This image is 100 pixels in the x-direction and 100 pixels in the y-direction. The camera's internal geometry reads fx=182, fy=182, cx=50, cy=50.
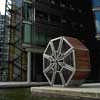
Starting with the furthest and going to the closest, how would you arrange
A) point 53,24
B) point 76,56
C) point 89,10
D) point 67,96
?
point 89,10
point 53,24
point 76,56
point 67,96

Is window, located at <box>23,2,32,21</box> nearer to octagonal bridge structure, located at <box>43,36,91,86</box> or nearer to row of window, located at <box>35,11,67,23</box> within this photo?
row of window, located at <box>35,11,67,23</box>

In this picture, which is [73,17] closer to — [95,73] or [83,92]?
[95,73]

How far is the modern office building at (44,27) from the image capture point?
961 inches

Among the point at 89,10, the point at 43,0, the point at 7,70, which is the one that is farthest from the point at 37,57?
the point at 89,10

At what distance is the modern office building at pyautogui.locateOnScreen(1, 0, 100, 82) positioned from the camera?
80.1ft

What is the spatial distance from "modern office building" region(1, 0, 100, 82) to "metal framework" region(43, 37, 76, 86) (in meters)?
8.87

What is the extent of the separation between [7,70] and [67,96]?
18.6 meters

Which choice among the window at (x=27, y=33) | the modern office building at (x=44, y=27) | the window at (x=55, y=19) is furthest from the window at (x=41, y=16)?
the window at (x=27, y=33)

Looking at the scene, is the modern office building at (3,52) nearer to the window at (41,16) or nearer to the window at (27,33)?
the window at (27,33)

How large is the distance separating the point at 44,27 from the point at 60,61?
1138 centimetres

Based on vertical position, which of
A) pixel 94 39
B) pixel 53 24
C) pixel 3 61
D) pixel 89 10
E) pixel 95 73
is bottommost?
pixel 95 73

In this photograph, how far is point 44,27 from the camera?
953 inches

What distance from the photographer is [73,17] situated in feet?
93.6

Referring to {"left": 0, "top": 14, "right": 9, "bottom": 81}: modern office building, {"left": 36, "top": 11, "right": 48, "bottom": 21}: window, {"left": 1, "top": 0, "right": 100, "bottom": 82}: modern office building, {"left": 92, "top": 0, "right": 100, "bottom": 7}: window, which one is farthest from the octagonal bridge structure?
{"left": 92, "top": 0, "right": 100, "bottom": 7}: window
